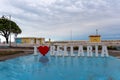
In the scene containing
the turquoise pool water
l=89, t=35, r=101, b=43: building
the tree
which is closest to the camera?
the turquoise pool water

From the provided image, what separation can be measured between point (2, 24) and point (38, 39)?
9343 millimetres

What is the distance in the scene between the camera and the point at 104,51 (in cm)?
2458

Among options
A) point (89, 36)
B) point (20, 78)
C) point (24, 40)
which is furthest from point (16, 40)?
point (20, 78)

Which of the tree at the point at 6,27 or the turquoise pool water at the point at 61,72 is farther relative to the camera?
the tree at the point at 6,27

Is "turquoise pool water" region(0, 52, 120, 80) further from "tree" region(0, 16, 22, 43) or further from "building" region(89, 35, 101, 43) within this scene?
"tree" region(0, 16, 22, 43)

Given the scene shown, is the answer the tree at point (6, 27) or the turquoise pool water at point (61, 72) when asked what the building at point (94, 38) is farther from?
the turquoise pool water at point (61, 72)

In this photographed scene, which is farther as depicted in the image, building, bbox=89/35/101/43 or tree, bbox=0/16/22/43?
tree, bbox=0/16/22/43

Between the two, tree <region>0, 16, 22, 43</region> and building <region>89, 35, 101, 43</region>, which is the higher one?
tree <region>0, 16, 22, 43</region>

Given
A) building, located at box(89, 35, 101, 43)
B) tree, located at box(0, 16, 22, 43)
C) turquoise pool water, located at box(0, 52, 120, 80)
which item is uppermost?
tree, located at box(0, 16, 22, 43)

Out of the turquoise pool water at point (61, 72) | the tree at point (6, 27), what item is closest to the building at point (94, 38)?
the tree at point (6, 27)

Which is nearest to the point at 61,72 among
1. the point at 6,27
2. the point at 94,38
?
the point at 94,38

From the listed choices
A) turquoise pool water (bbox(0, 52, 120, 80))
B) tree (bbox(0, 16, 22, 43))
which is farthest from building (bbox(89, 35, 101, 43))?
turquoise pool water (bbox(0, 52, 120, 80))

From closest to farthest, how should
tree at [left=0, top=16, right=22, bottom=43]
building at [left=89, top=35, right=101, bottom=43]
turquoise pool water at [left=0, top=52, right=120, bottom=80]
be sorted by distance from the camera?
turquoise pool water at [left=0, top=52, right=120, bottom=80] → building at [left=89, top=35, right=101, bottom=43] → tree at [left=0, top=16, right=22, bottom=43]

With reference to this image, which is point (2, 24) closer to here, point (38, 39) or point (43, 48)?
point (38, 39)
